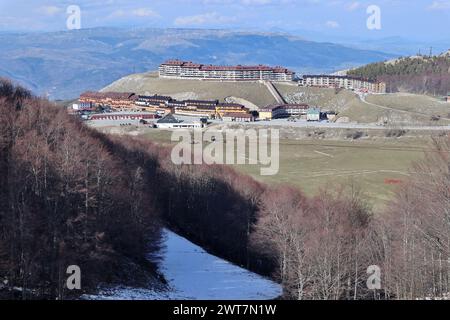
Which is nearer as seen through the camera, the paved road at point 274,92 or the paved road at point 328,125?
the paved road at point 328,125

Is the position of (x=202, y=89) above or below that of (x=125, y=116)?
above

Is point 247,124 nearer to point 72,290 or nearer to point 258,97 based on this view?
point 258,97

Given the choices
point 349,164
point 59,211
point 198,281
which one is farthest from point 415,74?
Result: point 59,211

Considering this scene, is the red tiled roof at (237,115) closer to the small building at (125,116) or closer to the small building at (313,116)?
the small building at (313,116)

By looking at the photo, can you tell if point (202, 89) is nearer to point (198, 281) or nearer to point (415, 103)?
point (415, 103)

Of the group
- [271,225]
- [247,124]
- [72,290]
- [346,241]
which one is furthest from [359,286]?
[247,124]

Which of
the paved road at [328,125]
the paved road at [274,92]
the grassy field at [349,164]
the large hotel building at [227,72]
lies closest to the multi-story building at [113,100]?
the large hotel building at [227,72]
